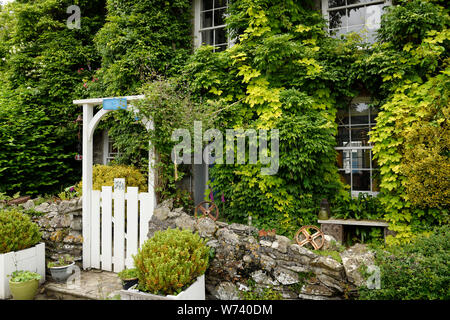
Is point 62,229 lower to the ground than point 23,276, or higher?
higher

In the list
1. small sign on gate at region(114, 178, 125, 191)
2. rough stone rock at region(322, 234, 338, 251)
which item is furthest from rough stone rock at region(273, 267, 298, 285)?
small sign on gate at region(114, 178, 125, 191)

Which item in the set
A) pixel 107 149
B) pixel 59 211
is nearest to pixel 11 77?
pixel 107 149

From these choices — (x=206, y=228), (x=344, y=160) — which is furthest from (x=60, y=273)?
(x=344, y=160)

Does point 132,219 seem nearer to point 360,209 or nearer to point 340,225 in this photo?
point 340,225

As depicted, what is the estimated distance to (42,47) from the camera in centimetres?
900

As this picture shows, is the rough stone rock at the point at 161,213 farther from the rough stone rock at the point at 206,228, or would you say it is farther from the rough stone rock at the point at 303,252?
the rough stone rock at the point at 303,252

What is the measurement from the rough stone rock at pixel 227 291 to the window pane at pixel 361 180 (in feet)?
12.9

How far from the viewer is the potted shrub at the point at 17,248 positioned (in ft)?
13.7

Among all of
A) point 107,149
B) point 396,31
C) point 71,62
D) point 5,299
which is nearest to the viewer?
point 5,299

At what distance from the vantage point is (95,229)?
17.4 ft

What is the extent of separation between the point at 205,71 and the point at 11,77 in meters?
6.96

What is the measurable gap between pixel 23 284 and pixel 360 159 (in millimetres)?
6610

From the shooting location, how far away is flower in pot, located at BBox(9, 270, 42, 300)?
4.08m
